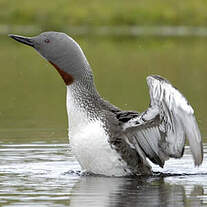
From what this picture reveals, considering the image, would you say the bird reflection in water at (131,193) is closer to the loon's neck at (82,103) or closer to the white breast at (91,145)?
the white breast at (91,145)

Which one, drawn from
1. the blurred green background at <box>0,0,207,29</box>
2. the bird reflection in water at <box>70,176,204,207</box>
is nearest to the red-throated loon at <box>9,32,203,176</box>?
the bird reflection in water at <box>70,176,204,207</box>

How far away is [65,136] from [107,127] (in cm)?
337

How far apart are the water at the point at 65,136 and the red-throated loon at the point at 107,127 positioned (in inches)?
9.0

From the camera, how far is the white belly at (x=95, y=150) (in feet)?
32.6

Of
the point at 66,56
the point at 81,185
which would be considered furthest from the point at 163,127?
the point at 66,56

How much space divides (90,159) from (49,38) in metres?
1.44

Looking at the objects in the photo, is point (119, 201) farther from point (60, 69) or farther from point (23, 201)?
point (60, 69)

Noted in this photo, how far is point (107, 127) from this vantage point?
10094 mm

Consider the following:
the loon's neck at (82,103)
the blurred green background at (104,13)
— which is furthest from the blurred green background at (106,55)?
the loon's neck at (82,103)

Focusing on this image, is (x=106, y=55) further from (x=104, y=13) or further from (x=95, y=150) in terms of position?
(x=95, y=150)

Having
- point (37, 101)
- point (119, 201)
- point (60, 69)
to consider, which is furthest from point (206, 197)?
point (37, 101)

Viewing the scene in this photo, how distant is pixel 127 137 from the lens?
10234 millimetres

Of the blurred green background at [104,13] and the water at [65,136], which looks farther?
the blurred green background at [104,13]

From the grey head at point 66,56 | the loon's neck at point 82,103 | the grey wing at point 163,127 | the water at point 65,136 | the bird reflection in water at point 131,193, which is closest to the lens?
the bird reflection in water at point 131,193
